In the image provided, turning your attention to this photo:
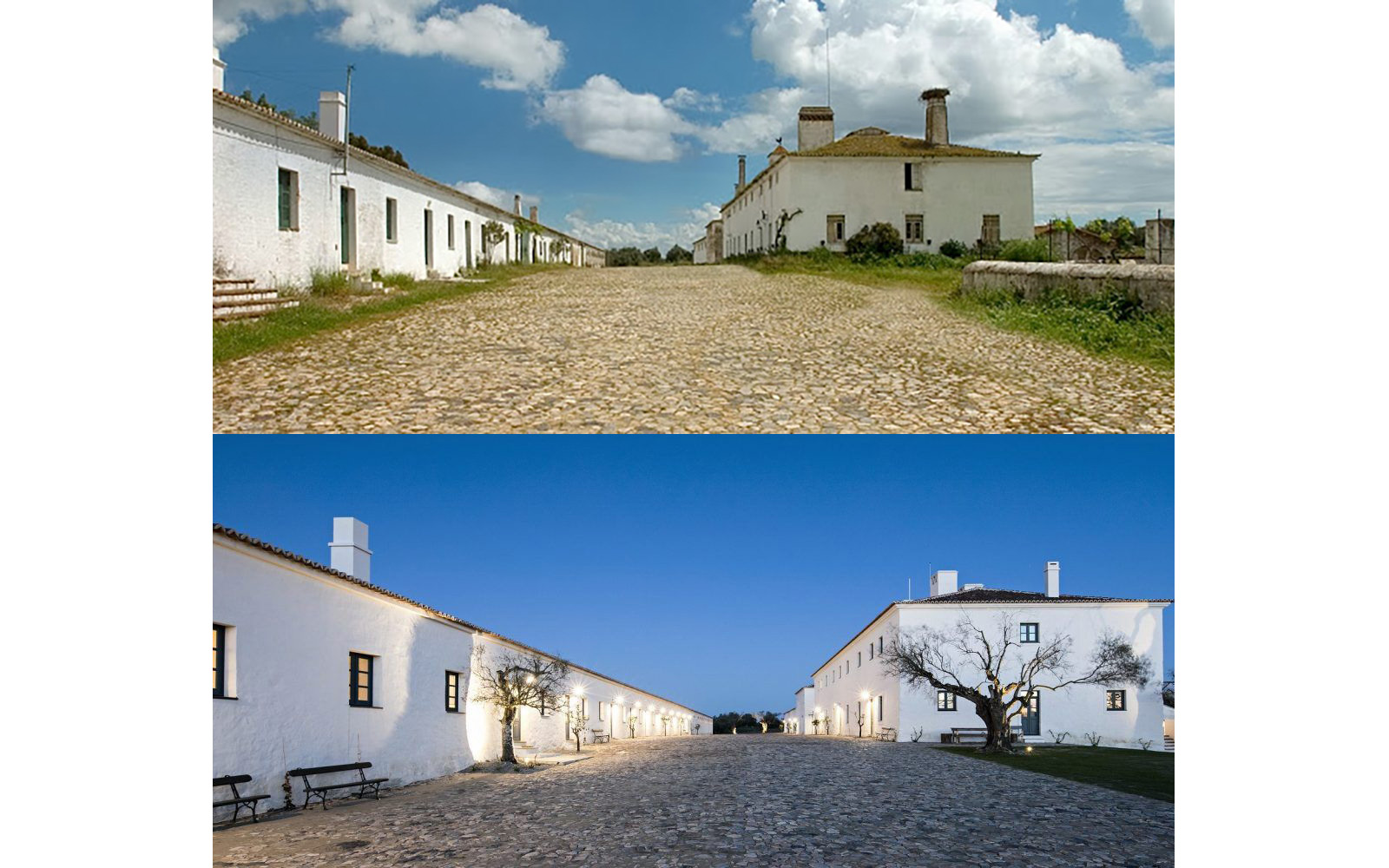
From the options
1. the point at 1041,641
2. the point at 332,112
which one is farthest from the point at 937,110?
the point at 1041,641

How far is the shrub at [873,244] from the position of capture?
268 inches

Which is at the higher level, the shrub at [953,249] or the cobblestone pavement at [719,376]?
the shrub at [953,249]

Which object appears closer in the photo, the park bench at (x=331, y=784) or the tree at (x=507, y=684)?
the park bench at (x=331, y=784)

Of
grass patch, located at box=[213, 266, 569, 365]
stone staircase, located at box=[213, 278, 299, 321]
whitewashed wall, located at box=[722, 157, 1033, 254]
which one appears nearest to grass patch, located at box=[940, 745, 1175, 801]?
whitewashed wall, located at box=[722, 157, 1033, 254]

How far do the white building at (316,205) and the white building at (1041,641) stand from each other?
15.5 ft

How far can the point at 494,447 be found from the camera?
6.78 meters

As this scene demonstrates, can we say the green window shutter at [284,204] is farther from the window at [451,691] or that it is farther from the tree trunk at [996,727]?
the tree trunk at [996,727]

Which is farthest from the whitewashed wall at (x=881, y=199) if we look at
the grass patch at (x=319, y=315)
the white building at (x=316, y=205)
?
the grass patch at (x=319, y=315)
